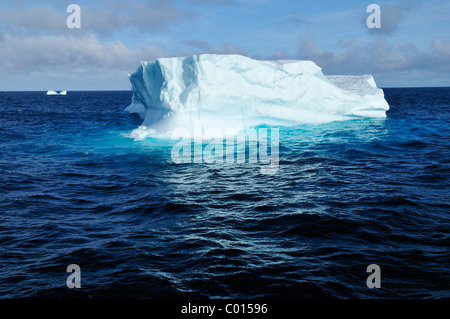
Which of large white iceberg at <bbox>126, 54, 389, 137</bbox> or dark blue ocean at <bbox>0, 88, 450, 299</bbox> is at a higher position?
large white iceberg at <bbox>126, 54, 389, 137</bbox>

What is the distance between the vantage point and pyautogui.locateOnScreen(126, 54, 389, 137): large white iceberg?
18.2 m

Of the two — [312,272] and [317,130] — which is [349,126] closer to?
[317,130]

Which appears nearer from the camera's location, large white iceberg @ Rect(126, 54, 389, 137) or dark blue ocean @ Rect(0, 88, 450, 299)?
dark blue ocean @ Rect(0, 88, 450, 299)

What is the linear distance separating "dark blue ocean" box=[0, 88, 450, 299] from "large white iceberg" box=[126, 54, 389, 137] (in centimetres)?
421

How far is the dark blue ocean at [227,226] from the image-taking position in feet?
18.6

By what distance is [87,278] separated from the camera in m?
5.88

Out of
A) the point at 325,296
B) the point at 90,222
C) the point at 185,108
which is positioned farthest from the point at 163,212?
the point at 185,108

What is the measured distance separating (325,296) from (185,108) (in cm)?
1405

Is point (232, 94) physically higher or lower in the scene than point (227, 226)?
higher

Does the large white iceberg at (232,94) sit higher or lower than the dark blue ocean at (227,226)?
higher

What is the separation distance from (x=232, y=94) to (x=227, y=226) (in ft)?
39.7

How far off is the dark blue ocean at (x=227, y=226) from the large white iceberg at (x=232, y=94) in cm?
421

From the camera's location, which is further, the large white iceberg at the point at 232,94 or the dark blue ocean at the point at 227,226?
the large white iceberg at the point at 232,94

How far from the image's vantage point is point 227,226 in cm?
798
